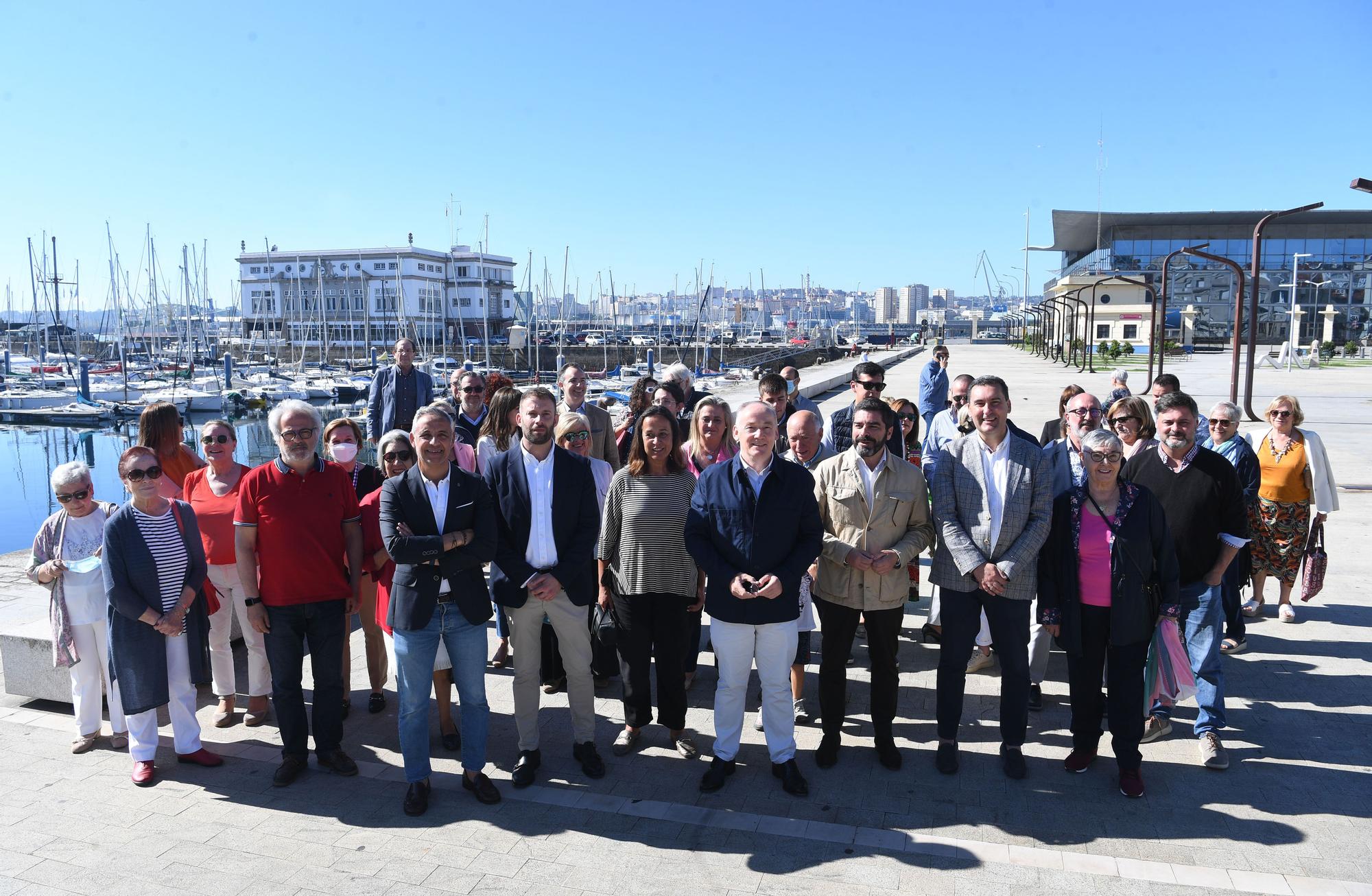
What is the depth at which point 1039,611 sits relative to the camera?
14.1ft

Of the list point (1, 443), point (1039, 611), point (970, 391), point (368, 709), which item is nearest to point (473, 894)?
point (368, 709)

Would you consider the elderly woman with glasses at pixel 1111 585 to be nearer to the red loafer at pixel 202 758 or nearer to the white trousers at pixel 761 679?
the white trousers at pixel 761 679

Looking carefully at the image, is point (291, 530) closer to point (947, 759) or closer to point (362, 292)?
point (947, 759)

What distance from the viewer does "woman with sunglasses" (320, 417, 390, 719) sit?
16.2 ft

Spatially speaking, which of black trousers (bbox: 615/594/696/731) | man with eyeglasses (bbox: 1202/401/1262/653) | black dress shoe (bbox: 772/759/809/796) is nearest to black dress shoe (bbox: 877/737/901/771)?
black dress shoe (bbox: 772/759/809/796)

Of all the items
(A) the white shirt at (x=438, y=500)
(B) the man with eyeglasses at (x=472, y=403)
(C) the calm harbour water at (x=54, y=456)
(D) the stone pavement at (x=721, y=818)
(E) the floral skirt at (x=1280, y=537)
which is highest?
(B) the man with eyeglasses at (x=472, y=403)

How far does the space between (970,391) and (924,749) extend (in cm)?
185

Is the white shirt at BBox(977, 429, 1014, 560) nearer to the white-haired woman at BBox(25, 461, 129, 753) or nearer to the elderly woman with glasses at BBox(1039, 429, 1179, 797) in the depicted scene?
the elderly woman with glasses at BBox(1039, 429, 1179, 797)

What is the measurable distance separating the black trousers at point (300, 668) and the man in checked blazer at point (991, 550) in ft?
9.78

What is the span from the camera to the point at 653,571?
4.46m

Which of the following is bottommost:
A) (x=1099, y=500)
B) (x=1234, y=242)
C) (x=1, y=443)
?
(x=1, y=443)

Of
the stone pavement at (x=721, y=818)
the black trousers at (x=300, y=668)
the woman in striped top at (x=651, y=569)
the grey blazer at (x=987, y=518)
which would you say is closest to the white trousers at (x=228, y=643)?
the stone pavement at (x=721, y=818)

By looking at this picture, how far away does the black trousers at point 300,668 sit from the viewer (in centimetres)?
429

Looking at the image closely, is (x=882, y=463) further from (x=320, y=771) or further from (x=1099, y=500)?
(x=320, y=771)
